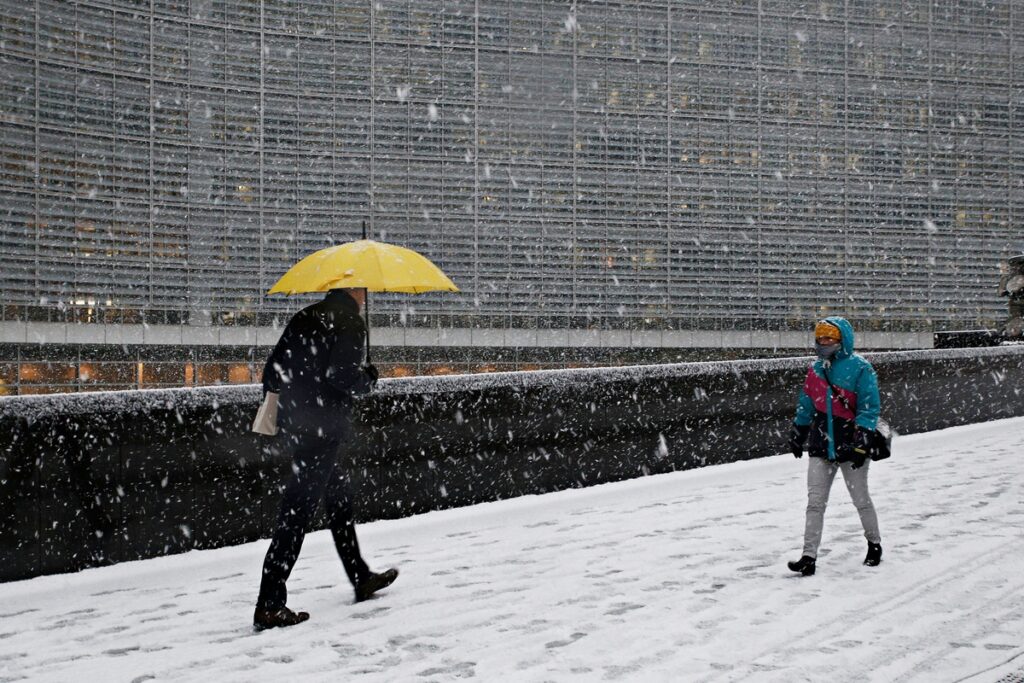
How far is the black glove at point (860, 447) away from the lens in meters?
6.43

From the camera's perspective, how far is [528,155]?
133 feet

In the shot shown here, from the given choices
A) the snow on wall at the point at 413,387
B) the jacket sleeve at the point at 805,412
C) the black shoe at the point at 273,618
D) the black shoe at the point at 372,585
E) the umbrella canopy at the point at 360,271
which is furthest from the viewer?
the snow on wall at the point at 413,387

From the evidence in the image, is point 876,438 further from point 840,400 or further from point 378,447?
point 378,447

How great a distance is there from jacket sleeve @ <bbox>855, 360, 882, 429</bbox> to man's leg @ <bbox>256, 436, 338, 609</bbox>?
10.2ft

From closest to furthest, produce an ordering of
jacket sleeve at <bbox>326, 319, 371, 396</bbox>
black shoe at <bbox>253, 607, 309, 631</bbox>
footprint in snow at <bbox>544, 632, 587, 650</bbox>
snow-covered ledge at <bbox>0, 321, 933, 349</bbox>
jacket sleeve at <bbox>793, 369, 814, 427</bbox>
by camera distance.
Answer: footprint in snow at <bbox>544, 632, 587, 650</bbox> < black shoe at <bbox>253, 607, 309, 631</bbox> < jacket sleeve at <bbox>326, 319, 371, 396</bbox> < jacket sleeve at <bbox>793, 369, 814, 427</bbox> < snow-covered ledge at <bbox>0, 321, 933, 349</bbox>

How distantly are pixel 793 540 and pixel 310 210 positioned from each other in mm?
32816

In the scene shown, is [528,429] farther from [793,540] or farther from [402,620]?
[402,620]

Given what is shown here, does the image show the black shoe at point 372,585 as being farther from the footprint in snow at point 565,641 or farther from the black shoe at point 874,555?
the black shoe at point 874,555

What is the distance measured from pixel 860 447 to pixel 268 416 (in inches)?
136

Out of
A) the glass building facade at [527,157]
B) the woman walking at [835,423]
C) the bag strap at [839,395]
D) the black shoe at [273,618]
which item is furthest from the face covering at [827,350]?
the glass building facade at [527,157]

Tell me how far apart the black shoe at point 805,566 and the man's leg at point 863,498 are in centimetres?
46

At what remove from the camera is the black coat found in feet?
18.6

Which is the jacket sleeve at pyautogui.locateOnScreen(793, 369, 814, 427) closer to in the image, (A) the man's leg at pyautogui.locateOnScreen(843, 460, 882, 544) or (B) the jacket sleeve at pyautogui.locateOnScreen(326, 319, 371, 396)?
(A) the man's leg at pyautogui.locateOnScreen(843, 460, 882, 544)

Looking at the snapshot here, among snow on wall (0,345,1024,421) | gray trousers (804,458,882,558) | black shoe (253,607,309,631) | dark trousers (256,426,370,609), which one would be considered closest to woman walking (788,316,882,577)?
gray trousers (804,458,882,558)
